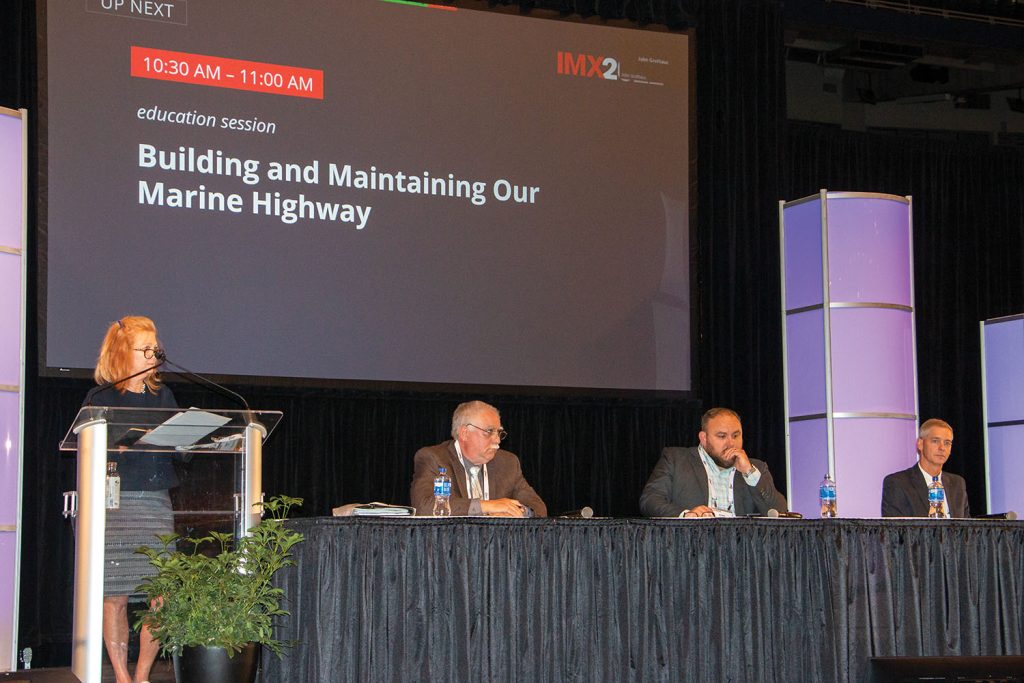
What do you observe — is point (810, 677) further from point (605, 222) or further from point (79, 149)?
point (79, 149)

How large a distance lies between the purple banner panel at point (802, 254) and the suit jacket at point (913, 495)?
4.83 ft

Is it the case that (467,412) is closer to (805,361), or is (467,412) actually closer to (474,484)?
(474,484)

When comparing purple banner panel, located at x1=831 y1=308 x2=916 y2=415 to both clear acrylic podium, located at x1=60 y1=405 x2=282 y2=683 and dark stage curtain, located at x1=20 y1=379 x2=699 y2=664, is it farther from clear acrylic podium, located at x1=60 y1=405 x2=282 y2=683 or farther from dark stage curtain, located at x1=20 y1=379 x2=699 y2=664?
clear acrylic podium, located at x1=60 y1=405 x2=282 y2=683

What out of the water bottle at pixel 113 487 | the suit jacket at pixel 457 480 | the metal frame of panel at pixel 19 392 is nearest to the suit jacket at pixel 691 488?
the suit jacket at pixel 457 480

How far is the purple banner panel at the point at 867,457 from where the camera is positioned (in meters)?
6.01

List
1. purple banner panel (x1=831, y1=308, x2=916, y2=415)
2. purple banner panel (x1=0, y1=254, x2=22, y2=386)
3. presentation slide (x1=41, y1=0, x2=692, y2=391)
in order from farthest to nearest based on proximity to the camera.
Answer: purple banner panel (x1=831, y1=308, x2=916, y2=415) → presentation slide (x1=41, y1=0, x2=692, y2=391) → purple banner panel (x1=0, y1=254, x2=22, y2=386)

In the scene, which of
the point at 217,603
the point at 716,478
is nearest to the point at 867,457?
the point at 716,478

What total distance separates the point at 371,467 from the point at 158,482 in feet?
9.24

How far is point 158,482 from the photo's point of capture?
10.7ft

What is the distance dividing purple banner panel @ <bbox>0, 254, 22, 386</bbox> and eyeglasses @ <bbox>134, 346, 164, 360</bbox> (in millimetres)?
1424

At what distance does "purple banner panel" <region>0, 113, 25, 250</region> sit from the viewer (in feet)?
15.9

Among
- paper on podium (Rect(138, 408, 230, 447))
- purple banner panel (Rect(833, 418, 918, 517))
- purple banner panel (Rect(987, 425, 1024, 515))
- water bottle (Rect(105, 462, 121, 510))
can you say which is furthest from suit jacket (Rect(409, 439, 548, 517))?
purple banner panel (Rect(987, 425, 1024, 515))

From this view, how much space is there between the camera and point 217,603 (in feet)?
10.0

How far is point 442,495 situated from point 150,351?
102 centimetres
